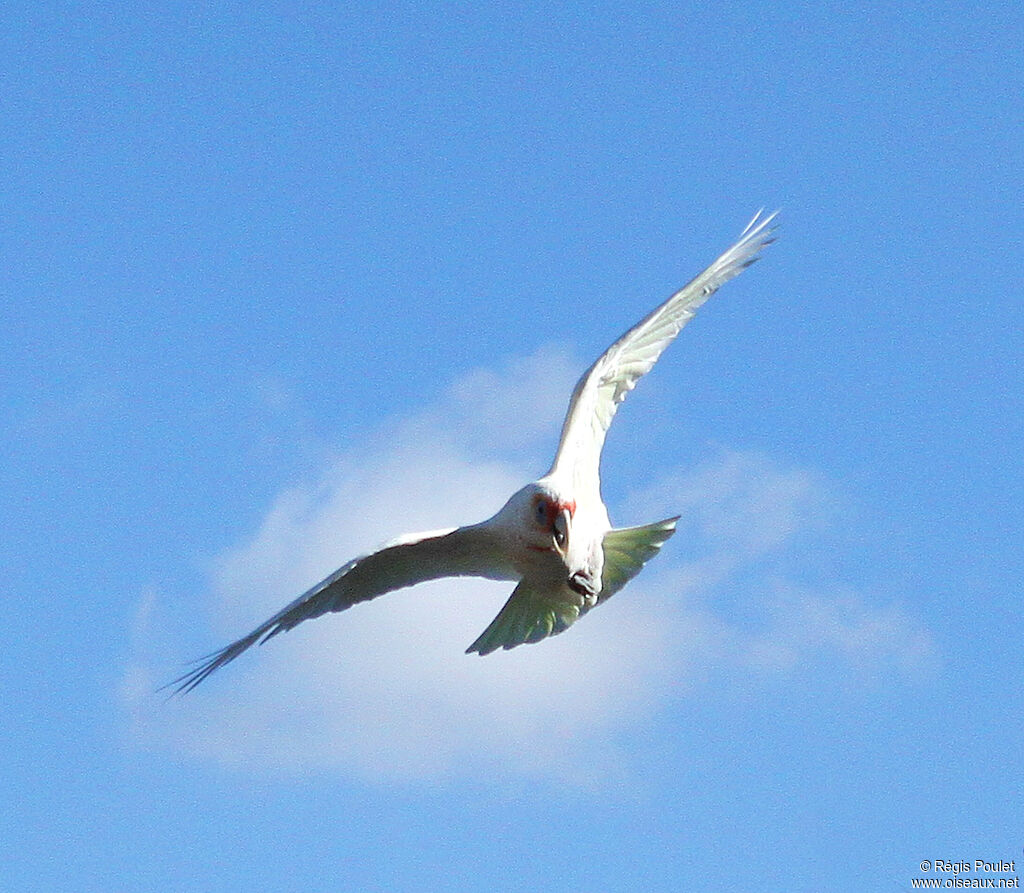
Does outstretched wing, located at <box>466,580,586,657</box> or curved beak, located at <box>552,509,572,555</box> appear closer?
curved beak, located at <box>552,509,572,555</box>

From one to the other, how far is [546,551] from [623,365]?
264cm

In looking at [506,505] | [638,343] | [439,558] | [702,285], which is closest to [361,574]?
[439,558]

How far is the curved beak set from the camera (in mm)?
10992

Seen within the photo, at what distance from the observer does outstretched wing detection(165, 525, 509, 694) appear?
37.9ft

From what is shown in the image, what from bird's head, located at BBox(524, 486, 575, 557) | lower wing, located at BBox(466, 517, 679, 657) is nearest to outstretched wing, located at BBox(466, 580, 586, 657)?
lower wing, located at BBox(466, 517, 679, 657)

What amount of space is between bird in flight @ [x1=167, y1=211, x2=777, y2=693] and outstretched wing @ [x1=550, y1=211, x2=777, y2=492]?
12 millimetres

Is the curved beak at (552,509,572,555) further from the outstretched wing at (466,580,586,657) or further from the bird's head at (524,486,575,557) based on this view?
the outstretched wing at (466,580,586,657)

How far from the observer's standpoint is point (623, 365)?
13125 millimetres

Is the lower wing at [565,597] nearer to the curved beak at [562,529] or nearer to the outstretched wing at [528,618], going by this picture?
the outstretched wing at [528,618]

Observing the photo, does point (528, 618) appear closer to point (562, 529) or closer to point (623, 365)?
point (562, 529)

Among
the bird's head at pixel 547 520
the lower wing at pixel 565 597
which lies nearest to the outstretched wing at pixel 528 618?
the lower wing at pixel 565 597

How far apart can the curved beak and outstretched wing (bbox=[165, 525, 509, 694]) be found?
0.82 metres

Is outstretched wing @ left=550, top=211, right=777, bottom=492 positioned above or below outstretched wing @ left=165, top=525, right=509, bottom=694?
above

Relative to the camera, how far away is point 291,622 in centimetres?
1134
